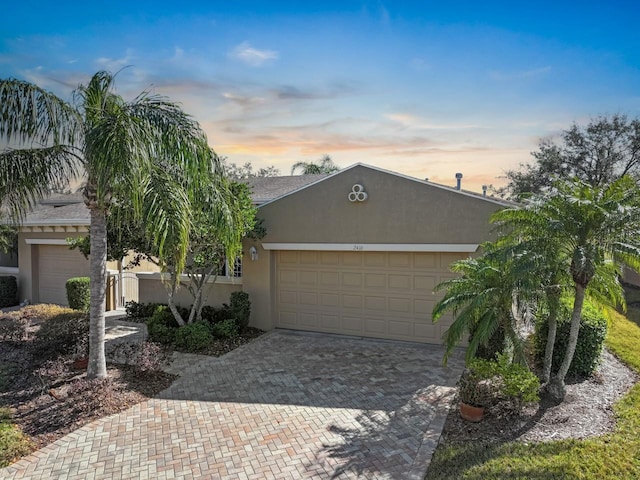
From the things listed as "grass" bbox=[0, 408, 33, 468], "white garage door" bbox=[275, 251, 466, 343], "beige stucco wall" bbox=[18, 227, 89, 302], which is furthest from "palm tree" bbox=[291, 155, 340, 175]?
"grass" bbox=[0, 408, 33, 468]

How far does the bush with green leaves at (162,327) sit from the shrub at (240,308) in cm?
163

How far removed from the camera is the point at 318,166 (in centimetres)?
3325

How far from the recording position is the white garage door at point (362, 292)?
35.2 ft

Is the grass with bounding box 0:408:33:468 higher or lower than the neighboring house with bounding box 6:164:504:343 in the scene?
lower

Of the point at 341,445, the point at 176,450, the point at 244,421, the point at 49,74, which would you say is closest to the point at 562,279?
the point at 341,445

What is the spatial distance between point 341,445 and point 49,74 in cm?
904

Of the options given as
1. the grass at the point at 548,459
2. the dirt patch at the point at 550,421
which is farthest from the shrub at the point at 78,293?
the grass at the point at 548,459

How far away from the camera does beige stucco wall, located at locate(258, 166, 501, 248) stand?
32.7 ft

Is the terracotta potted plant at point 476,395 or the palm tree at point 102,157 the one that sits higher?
the palm tree at point 102,157

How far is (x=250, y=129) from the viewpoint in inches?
557

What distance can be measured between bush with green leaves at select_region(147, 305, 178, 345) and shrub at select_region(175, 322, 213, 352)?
42 cm

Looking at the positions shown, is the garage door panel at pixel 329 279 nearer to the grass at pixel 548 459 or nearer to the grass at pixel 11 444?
the grass at pixel 548 459

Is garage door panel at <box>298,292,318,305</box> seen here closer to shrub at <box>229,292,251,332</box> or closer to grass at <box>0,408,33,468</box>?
shrub at <box>229,292,251,332</box>

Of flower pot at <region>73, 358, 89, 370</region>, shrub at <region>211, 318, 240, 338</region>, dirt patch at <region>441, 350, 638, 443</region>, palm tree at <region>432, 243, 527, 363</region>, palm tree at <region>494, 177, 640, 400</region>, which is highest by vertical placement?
palm tree at <region>494, 177, 640, 400</region>
